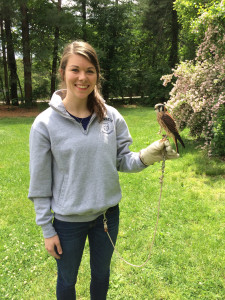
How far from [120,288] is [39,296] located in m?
0.87

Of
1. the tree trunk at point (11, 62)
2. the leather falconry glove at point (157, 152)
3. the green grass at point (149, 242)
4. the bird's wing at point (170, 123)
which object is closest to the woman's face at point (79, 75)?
the leather falconry glove at point (157, 152)

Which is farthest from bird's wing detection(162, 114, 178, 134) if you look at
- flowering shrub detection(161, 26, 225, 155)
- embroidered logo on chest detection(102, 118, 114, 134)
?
flowering shrub detection(161, 26, 225, 155)

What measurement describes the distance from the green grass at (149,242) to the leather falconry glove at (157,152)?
5.39 feet

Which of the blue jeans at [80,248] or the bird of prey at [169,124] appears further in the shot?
the bird of prey at [169,124]

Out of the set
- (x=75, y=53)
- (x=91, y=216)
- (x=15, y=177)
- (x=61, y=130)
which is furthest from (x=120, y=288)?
(x=15, y=177)

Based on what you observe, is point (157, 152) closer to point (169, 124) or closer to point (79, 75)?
point (169, 124)

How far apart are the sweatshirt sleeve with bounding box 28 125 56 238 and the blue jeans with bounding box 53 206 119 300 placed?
12 cm

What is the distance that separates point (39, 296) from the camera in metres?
2.47

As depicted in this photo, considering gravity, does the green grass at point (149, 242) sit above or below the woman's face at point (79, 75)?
below

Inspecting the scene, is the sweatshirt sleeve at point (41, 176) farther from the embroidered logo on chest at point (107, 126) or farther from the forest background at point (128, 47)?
the forest background at point (128, 47)

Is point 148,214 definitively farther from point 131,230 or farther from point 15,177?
point 15,177

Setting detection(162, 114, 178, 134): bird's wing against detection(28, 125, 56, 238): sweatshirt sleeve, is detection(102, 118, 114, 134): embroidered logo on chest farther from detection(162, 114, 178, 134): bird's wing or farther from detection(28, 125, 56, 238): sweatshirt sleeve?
detection(162, 114, 178, 134): bird's wing

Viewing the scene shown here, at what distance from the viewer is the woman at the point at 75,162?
5.09 feet

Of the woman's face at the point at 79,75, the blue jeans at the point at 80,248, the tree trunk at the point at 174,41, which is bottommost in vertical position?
the blue jeans at the point at 80,248
